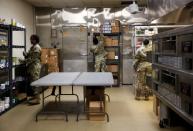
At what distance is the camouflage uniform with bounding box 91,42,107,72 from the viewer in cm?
861

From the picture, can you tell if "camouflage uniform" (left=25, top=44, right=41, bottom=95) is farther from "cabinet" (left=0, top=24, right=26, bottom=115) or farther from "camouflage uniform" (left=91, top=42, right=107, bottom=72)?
"camouflage uniform" (left=91, top=42, right=107, bottom=72)

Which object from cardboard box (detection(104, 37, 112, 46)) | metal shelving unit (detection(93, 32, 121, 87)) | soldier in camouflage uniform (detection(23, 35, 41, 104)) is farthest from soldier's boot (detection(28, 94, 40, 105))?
cardboard box (detection(104, 37, 112, 46))

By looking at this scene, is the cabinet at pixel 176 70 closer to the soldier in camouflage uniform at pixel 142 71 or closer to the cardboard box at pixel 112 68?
the soldier in camouflage uniform at pixel 142 71

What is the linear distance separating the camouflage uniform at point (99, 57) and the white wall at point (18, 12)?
246 centimetres

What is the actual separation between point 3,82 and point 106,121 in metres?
2.59

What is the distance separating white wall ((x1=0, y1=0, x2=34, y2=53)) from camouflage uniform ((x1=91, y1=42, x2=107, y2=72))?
2.46 metres

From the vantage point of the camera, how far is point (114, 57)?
927cm

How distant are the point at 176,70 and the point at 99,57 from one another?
18.1ft

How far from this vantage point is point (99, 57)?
28.4ft

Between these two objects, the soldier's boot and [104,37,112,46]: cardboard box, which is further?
[104,37,112,46]: cardboard box

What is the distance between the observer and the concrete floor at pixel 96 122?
15.1 ft

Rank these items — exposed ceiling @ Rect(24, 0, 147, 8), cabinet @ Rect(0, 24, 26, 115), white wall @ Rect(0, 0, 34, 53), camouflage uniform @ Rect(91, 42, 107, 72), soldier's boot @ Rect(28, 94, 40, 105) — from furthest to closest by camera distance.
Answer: exposed ceiling @ Rect(24, 0, 147, 8)
camouflage uniform @ Rect(91, 42, 107, 72)
white wall @ Rect(0, 0, 34, 53)
soldier's boot @ Rect(28, 94, 40, 105)
cabinet @ Rect(0, 24, 26, 115)

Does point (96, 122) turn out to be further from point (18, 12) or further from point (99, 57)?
point (18, 12)

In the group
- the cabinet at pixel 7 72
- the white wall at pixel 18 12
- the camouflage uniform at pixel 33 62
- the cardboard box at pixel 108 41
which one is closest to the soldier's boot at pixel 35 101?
the camouflage uniform at pixel 33 62
